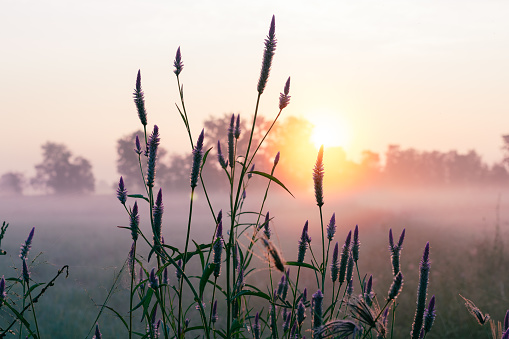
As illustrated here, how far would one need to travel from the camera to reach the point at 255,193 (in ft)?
218

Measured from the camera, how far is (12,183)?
281 ft

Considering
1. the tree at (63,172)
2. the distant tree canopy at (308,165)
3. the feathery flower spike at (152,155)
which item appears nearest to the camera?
the feathery flower spike at (152,155)

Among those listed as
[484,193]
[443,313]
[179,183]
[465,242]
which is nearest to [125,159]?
[179,183]

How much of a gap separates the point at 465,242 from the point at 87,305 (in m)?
16.1

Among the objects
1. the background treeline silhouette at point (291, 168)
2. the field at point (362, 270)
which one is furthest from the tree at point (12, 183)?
the field at point (362, 270)

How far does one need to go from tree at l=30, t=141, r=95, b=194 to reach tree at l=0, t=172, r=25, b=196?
9.49 m

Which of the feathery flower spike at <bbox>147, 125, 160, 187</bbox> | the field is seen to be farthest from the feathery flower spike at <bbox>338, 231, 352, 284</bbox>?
the feathery flower spike at <bbox>147, 125, 160, 187</bbox>

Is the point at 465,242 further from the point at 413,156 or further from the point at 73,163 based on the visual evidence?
the point at 413,156

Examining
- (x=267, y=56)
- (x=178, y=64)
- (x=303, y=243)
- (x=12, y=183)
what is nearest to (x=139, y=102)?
(x=178, y=64)

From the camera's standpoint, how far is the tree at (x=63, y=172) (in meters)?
73.2

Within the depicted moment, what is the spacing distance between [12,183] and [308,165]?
56.0 metres

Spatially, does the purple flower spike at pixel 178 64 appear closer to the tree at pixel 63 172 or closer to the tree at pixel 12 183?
the tree at pixel 63 172

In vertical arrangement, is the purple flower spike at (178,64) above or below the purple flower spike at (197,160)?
above

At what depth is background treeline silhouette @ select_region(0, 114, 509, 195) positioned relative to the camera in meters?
57.8
